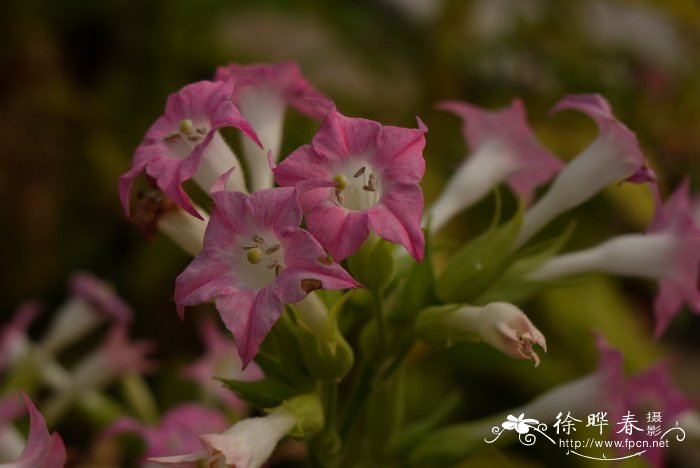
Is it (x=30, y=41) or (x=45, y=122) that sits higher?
(x=30, y=41)

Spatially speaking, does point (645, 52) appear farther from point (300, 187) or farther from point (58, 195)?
point (300, 187)

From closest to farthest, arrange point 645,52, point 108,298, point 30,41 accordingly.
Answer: point 108,298 < point 30,41 < point 645,52

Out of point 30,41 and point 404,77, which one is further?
point 404,77

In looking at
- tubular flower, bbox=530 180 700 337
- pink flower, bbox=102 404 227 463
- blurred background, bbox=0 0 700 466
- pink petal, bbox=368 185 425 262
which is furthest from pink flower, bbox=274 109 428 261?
blurred background, bbox=0 0 700 466

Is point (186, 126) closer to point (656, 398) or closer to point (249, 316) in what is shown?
point (249, 316)

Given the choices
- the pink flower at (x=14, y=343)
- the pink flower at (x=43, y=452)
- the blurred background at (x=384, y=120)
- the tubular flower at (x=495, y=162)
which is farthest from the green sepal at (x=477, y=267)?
the blurred background at (x=384, y=120)

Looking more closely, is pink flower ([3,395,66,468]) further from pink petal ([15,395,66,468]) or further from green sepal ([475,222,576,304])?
green sepal ([475,222,576,304])

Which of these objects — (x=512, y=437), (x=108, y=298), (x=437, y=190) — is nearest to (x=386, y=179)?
(x=512, y=437)
